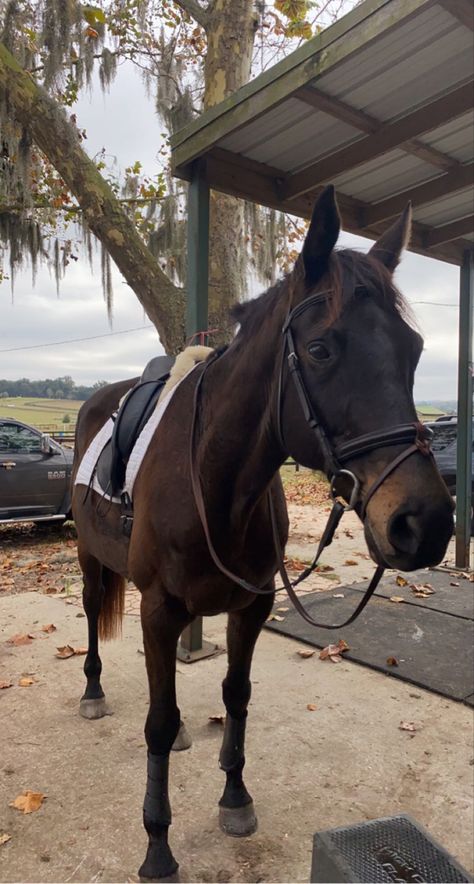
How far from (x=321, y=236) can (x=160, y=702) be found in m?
1.74

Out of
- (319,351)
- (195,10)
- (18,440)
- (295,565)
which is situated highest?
(195,10)

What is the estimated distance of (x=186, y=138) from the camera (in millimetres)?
3500

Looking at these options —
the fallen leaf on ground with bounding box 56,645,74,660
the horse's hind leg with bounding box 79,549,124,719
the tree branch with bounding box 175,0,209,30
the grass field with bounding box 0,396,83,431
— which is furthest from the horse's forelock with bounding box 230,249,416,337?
the grass field with bounding box 0,396,83,431

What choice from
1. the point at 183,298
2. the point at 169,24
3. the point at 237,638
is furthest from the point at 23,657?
the point at 169,24

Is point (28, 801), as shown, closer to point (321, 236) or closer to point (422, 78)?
point (321, 236)

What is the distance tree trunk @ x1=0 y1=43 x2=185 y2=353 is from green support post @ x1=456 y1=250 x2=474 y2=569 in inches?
115

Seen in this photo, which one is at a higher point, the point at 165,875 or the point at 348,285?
the point at 348,285

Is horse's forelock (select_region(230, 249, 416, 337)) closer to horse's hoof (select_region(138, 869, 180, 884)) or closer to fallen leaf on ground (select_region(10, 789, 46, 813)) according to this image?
horse's hoof (select_region(138, 869, 180, 884))

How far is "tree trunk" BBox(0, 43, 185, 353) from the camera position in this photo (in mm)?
5598

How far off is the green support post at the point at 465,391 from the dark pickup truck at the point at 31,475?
518 centimetres

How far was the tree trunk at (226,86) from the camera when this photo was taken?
18.7 feet

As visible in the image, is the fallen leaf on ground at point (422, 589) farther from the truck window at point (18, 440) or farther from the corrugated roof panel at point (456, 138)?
the truck window at point (18, 440)

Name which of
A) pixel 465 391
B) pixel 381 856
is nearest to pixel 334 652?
pixel 381 856

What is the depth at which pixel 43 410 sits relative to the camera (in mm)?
17453
